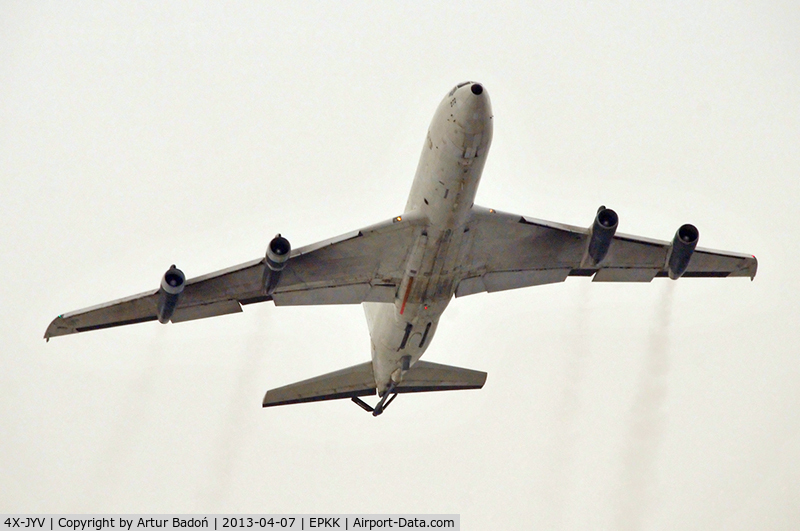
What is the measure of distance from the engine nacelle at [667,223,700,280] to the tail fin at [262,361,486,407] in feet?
30.3

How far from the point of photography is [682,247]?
2955cm

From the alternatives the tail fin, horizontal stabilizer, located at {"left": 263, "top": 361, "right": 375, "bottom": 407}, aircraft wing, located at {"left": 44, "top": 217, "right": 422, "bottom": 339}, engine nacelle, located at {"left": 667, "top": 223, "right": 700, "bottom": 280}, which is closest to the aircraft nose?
aircraft wing, located at {"left": 44, "top": 217, "right": 422, "bottom": 339}

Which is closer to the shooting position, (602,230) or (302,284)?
(602,230)

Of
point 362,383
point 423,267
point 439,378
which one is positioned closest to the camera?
point 423,267

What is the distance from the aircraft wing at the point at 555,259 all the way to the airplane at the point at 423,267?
0.15ft

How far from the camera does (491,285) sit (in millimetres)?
32750

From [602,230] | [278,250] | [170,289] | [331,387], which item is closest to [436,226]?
[278,250]

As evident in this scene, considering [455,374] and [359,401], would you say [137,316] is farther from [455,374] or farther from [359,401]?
[455,374]

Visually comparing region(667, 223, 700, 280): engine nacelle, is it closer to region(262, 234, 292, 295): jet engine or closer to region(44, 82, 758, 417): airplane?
region(44, 82, 758, 417): airplane

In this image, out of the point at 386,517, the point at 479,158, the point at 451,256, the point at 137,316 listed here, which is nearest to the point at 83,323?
the point at 137,316

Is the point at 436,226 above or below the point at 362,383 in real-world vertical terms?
above

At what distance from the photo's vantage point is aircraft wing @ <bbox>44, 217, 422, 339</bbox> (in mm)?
29922

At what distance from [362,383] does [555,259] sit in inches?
355

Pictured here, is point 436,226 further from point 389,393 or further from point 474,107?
point 389,393
